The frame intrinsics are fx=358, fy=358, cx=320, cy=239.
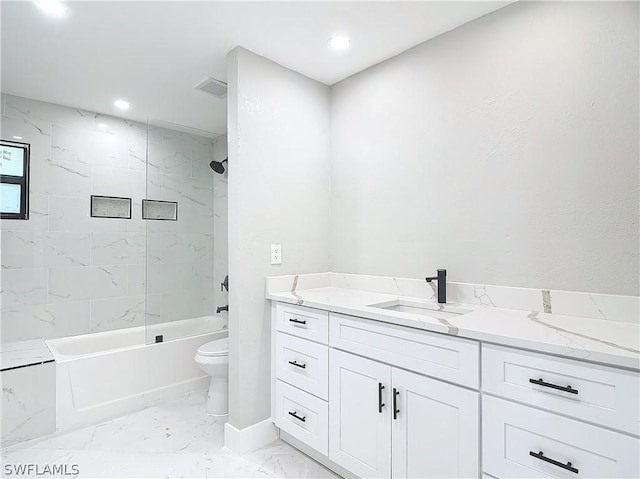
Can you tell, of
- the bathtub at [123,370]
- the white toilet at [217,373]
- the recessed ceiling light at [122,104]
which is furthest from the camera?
the recessed ceiling light at [122,104]

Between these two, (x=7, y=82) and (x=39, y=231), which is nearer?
(x=7, y=82)

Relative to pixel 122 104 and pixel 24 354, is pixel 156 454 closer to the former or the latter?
pixel 24 354

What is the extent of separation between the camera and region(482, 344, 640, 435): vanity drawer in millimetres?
1037

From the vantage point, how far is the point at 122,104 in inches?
122

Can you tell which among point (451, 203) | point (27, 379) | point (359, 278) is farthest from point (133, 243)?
point (451, 203)

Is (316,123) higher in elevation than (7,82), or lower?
lower

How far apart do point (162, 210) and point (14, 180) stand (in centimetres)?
112

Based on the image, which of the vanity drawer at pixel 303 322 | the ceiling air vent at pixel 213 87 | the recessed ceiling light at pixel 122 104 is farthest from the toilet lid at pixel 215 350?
the recessed ceiling light at pixel 122 104

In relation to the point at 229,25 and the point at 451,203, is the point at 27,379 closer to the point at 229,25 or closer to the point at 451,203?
the point at 229,25

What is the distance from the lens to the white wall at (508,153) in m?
1.50

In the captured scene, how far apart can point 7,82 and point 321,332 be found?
294cm

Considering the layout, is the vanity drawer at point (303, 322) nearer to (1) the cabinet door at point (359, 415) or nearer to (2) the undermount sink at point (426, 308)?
(1) the cabinet door at point (359, 415)

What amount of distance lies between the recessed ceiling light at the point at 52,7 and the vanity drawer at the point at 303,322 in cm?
193

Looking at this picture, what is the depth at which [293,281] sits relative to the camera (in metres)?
2.40
